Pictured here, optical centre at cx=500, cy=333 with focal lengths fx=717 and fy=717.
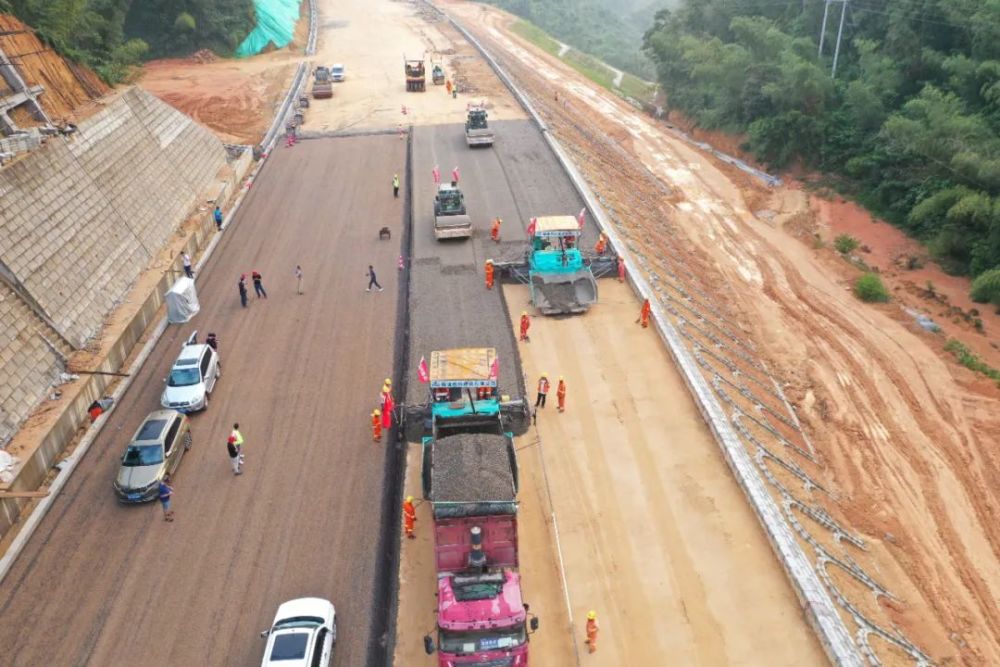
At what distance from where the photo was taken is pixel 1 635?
16.5 metres

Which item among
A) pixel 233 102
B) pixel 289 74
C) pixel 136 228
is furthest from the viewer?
pixel 289 74

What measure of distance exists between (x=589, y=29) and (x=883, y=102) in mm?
88115

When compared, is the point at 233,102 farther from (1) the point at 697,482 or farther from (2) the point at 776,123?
(1) the point at 697,482

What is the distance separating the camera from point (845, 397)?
2941cm

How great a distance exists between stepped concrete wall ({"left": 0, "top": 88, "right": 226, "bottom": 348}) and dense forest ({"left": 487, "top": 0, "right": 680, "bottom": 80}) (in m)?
79.8

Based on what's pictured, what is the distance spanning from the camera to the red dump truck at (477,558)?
1480cm

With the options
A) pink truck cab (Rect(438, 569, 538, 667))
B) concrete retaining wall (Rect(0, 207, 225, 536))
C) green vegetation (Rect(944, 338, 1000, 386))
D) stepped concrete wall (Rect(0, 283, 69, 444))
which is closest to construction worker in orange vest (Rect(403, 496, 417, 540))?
pink truck cab (Rect(438, 569, 538, 667))

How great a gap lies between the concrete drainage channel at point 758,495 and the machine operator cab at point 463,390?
709 cm

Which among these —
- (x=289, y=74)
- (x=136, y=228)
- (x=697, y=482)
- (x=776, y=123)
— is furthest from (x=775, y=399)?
(x=289, y=74)

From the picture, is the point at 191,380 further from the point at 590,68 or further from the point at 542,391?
the point at 590,68

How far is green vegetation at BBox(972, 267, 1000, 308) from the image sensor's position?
114 ft

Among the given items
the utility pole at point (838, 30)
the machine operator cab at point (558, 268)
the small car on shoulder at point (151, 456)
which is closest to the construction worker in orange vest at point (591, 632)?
the small car on shoulder at point (151, 456)

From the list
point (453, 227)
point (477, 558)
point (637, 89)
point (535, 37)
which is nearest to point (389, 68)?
point (637, 89)

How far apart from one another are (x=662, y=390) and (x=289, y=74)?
56.0 metres
